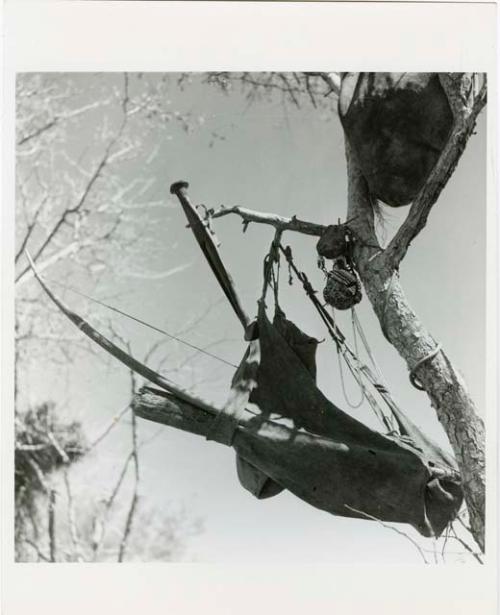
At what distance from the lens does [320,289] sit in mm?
1677

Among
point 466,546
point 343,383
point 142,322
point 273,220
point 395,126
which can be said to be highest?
point 395,126

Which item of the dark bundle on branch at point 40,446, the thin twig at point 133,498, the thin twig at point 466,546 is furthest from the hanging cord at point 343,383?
the dark bundle on branch at point 40,446

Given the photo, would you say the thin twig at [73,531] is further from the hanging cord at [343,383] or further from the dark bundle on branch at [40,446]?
the hanging cord at [343,383]

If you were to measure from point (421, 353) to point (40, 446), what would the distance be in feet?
2.77

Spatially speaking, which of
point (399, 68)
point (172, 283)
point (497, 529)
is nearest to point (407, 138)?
point (399, 68)

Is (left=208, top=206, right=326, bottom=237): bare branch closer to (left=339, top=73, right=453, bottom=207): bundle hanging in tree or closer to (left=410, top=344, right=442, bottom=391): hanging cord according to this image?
(left=339, top=73, right=453, bottom=207): bundle hanging in tree

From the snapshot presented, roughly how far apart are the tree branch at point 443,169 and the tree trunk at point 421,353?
0.04 m

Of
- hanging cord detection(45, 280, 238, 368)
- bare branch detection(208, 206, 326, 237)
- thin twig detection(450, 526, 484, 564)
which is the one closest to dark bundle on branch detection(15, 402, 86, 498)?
hanging cord detection(45, 280, 238, 368)

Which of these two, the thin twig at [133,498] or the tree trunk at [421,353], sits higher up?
the tree trunk at [421,353]

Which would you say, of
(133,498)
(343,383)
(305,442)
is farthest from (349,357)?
(133,498)

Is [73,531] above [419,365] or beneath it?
beneath

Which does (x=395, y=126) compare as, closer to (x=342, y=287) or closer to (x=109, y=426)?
(x=342, y=287)

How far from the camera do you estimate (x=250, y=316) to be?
5.48 feet

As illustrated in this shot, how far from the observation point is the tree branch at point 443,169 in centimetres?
162
